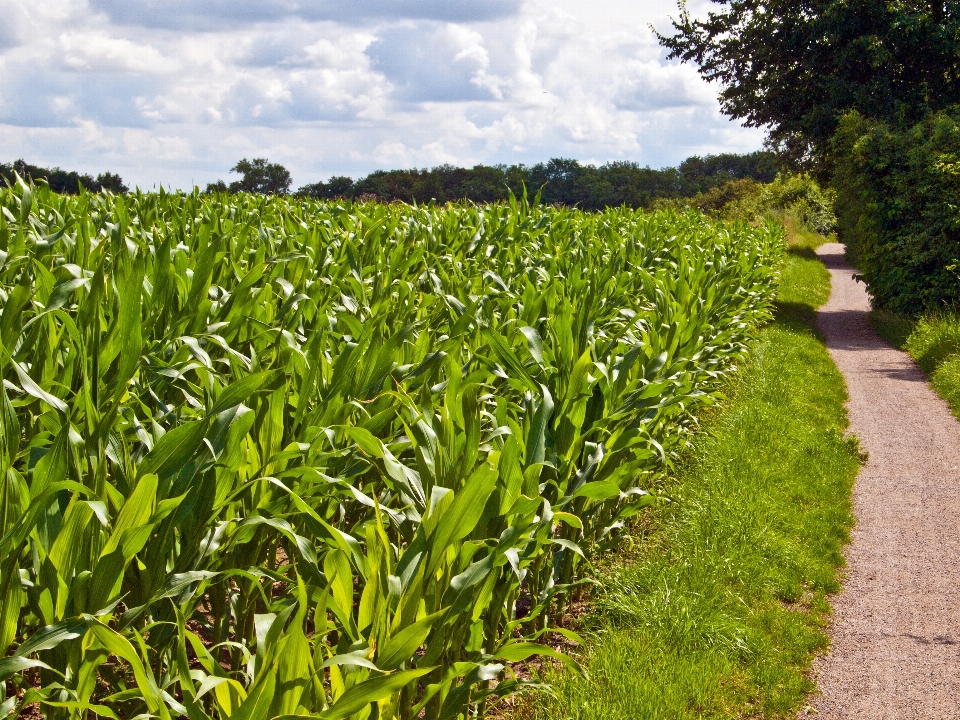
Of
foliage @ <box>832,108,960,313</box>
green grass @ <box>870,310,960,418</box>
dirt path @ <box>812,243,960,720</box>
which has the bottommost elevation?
dirt path @ <box>812,243,960,720</box>

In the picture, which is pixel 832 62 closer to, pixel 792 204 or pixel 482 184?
pixel 482 184

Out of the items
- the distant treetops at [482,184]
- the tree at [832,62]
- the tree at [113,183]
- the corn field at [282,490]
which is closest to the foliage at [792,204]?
the distant treetops at [482,184]

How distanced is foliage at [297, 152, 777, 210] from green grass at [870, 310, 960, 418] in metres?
5.22

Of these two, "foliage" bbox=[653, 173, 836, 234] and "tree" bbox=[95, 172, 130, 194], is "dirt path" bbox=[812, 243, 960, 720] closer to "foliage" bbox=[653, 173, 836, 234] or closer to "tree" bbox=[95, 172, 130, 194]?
"tree" bbox=[95, 172, 130, 194]

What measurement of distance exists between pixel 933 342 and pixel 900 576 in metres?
8.78

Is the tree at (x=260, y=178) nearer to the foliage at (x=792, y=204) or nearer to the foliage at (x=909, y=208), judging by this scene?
the foliage at (x=909, y=208)

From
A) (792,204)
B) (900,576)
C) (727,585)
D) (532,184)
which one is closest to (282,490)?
(727,585)

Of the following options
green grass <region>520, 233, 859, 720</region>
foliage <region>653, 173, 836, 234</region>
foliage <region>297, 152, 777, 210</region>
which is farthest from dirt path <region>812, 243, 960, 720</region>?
foliage <region>653, 173, 836, 234</region>

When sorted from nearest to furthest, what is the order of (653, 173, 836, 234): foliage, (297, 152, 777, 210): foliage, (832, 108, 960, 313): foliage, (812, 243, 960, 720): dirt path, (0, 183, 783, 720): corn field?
(0, 183, 783, 720): corn field → (812, 243, 960, 720): dirt path → (832, 108, 960, 313): foliage → (297, 152, 777, 210): foliage → (653, 173, 836, 234): foliage

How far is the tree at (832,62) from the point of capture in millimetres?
19109

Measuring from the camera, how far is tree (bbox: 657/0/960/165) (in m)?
19.1

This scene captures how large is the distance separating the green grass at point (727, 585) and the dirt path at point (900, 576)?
164 millimetres

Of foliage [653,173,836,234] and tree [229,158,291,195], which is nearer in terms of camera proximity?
tree [229,158,291,195]

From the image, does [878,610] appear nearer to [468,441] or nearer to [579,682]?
[579,682]
